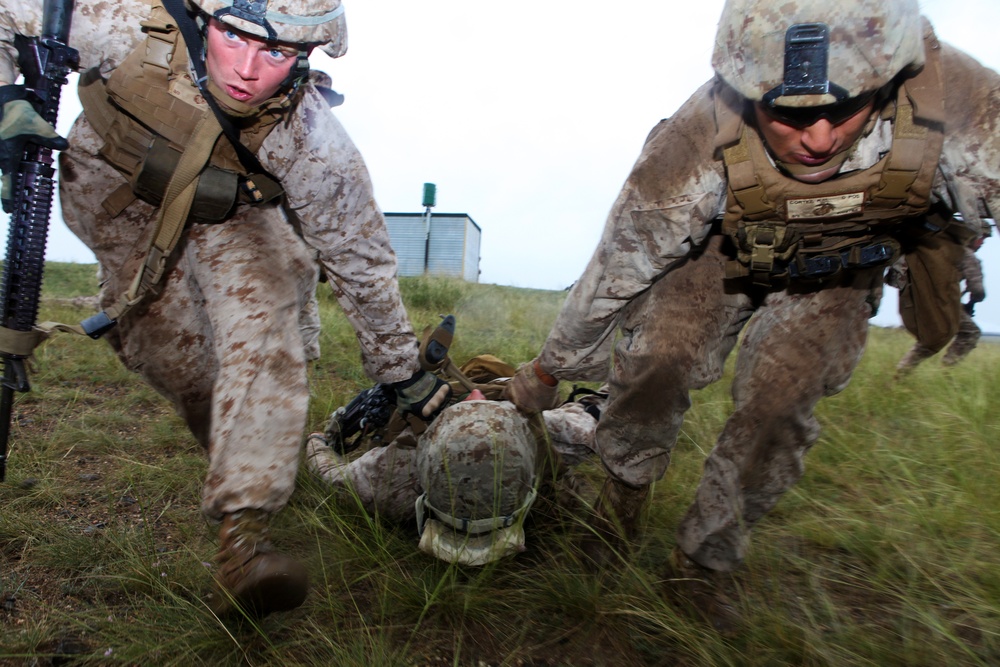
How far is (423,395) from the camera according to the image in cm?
275

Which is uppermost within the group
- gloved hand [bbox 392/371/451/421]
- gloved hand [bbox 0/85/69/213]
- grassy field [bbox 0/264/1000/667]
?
gloved hand [bbox 0/85/69/213]

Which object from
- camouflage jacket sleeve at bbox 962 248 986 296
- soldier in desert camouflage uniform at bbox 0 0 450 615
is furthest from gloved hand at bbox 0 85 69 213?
camouflage jacket sleeve at bbox 962 248 986 296

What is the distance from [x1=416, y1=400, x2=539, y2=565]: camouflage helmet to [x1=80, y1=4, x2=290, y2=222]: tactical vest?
1.03 m

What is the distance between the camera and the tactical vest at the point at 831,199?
6.13 ft

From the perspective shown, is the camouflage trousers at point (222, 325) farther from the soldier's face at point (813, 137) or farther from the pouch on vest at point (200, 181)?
the soldier's face at point (813, 137)

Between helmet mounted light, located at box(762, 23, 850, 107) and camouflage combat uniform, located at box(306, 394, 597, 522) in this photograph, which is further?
camouflage combat uniform, located at box(306, 394, 597, 522)

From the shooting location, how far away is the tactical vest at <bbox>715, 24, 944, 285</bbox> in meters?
1.87

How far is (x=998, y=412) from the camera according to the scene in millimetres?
3537

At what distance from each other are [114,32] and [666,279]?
198 cm

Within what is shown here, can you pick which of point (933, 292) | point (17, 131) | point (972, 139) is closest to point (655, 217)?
point (972, 139)

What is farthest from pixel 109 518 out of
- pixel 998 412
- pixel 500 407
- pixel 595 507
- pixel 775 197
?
pixel 998 412

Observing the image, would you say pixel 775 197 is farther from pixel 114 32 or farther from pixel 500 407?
pixel 114 32

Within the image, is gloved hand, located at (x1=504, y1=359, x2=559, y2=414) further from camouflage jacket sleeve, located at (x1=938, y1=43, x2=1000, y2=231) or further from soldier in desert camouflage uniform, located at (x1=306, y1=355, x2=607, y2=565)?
camouflage jacket sleeve, located at (x1=938, y1=43, x2=1000, y2=231)

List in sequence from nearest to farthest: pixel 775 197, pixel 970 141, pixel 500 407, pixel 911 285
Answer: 1. pixel 970 141
2. pixel 775 197
3. pixel 911 285
4. pixel 500 407
